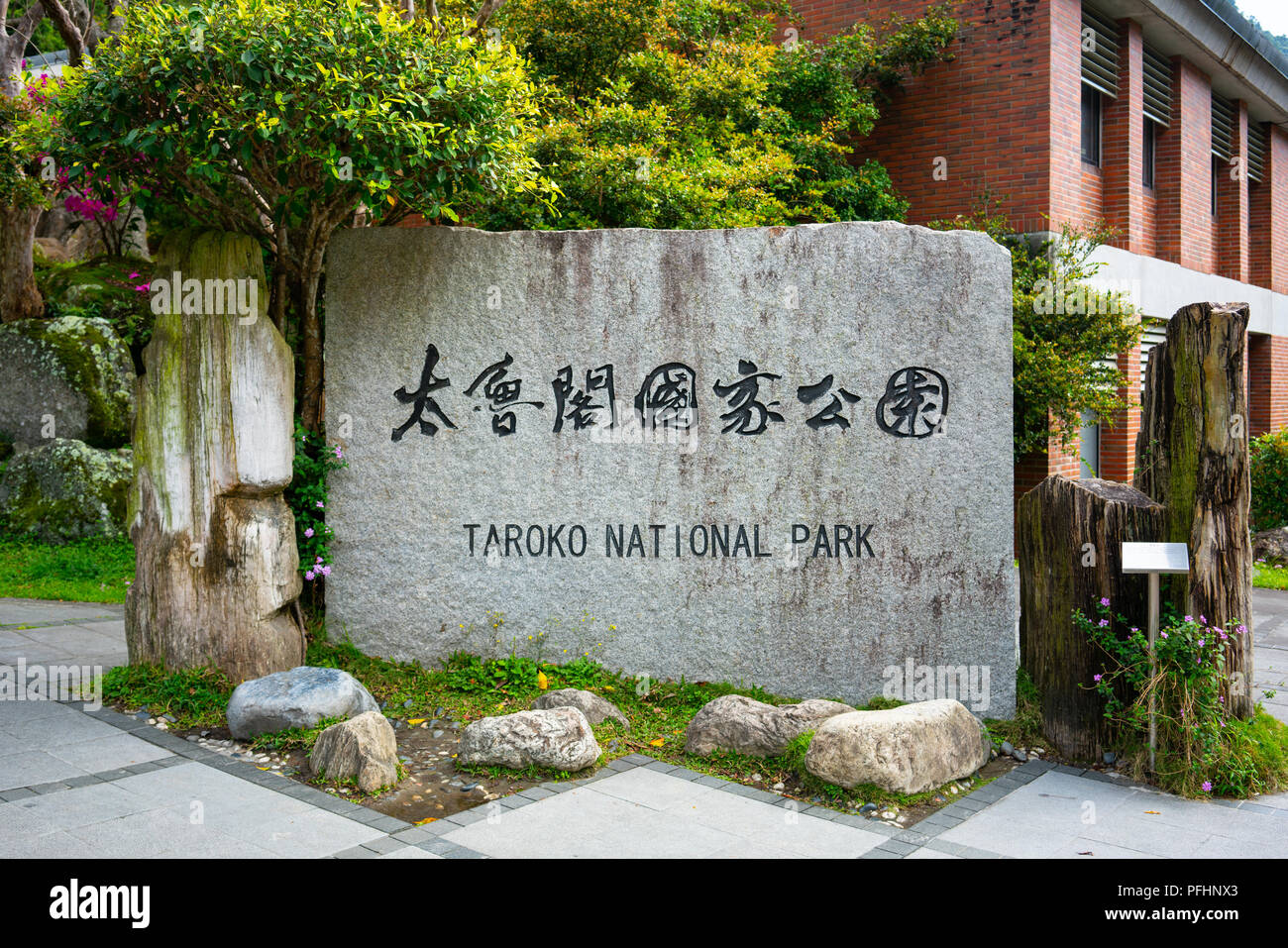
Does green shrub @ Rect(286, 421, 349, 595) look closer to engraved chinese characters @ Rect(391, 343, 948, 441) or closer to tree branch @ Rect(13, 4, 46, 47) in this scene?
engraved chinese characters @ Rect(391, 343, 948, 441)

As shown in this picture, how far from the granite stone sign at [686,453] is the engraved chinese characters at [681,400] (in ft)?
0.04

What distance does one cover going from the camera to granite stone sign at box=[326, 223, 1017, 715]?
246 inches

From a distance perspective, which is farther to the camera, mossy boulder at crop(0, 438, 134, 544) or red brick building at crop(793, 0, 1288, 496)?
red brick building at crop(793, 0, 1288, 496)

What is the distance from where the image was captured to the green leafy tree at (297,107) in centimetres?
555

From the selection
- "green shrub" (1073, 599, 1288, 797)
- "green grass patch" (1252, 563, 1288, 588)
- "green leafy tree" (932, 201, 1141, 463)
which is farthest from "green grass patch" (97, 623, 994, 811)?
"green grass patch" (1252, 563, 1288, 588)

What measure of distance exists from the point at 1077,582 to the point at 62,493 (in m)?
10.3

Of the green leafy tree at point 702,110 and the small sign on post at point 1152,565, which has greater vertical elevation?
the green leafy tree at point 702,110

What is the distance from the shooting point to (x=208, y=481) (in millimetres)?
6332

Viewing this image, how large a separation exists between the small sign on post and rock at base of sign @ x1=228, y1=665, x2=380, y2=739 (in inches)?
164
